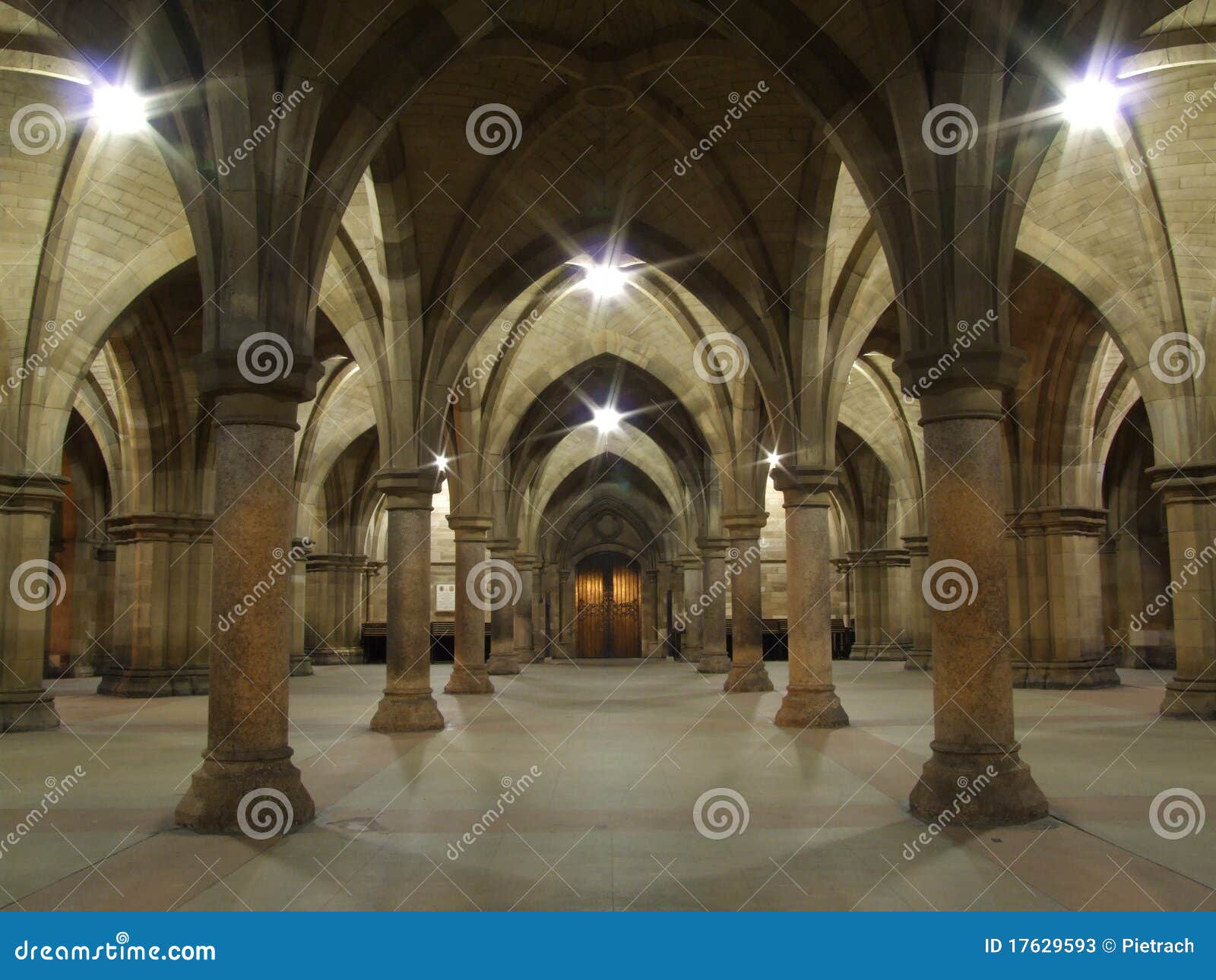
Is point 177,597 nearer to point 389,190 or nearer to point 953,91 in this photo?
point 389,190

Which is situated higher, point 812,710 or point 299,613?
point 299,613

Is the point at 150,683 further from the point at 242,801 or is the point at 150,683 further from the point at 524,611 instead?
the point at 242,801

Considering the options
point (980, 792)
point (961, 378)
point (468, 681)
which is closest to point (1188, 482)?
point (961, 378)

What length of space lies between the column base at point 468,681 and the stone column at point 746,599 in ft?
12.9

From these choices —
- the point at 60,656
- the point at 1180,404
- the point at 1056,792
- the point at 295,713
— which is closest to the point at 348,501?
the point at 60,656

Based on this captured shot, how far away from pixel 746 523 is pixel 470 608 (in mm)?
4495

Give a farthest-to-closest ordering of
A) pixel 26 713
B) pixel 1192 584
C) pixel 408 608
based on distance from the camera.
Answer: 1. pixel 1192 584
2. pixel 26 713
3. pixel 408 608

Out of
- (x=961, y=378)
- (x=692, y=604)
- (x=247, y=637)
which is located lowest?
(x=692, y=604)

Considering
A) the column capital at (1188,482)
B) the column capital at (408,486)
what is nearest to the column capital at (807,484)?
the column capital at (408,486)

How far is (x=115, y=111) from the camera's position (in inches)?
426

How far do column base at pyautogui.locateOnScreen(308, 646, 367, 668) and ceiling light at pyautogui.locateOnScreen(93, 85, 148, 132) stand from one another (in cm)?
1879

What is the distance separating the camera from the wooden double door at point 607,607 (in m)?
38.0

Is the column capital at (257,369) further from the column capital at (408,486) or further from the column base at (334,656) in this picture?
the column base at (334,656)

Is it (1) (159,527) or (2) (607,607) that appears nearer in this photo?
(1) (159,527)
